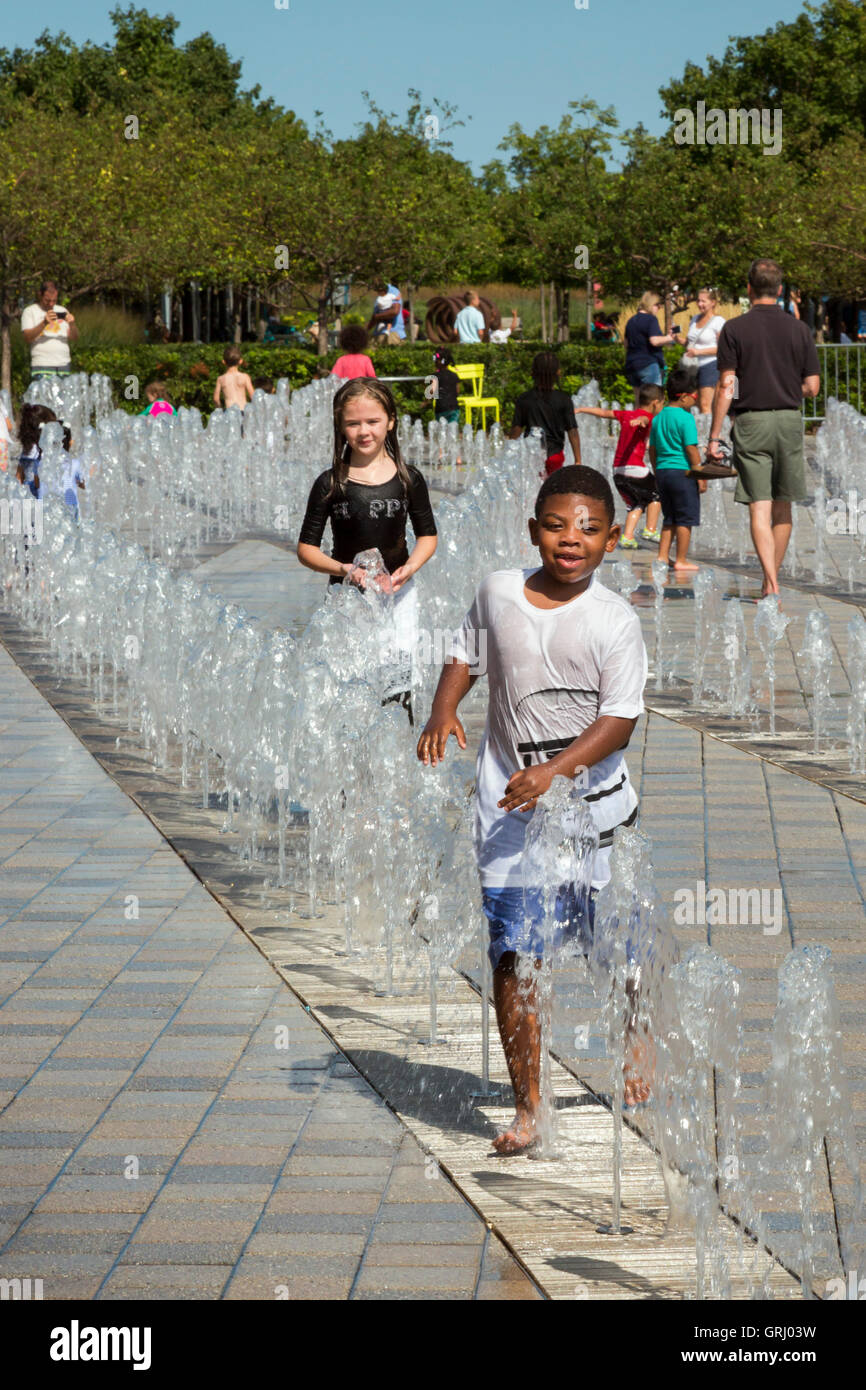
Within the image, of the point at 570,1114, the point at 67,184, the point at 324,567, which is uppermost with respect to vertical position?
the point at 67,184

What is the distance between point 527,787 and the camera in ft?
13.2

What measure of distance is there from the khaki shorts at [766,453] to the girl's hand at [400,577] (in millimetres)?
5552

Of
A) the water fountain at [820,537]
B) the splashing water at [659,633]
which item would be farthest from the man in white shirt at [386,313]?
the splashing water at [659,633]

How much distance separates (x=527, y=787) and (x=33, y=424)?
32.9 feet

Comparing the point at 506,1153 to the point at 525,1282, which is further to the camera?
the point at 506,1153

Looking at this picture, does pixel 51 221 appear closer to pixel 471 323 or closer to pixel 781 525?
pixel 471 323

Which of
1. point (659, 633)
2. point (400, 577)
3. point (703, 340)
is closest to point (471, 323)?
point (703, 340)

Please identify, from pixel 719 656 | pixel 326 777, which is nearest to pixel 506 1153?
pixel 326 777

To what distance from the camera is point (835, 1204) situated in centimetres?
390

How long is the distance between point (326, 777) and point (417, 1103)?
2.30 metres

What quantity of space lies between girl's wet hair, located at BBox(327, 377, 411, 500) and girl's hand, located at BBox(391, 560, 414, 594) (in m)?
0.29

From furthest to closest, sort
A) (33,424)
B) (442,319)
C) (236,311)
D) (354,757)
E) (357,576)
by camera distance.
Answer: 1. (236,311)
2. (442,319)
3. (33,424)
4. (357,576)
5. (354,757)
